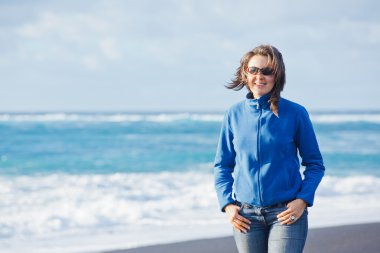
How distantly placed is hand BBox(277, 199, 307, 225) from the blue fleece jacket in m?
0.03

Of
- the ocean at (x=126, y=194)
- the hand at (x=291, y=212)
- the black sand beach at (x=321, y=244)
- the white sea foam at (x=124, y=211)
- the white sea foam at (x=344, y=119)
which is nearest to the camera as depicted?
the hand at (x=291, y=212)

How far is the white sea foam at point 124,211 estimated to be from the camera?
622cm

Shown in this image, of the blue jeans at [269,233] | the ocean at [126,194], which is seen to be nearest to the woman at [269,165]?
the blue jeans at [269,233]

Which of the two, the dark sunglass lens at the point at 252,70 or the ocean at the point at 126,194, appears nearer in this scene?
the dark sunglass lens at the point at 252,70

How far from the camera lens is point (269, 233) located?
2.55 m

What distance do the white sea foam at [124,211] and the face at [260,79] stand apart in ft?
11.1

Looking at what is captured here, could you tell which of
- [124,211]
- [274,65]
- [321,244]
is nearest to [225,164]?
[274,65]

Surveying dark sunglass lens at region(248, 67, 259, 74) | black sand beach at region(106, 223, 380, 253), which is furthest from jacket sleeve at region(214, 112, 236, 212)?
black sand beach at region(106, 223, 380, 253)

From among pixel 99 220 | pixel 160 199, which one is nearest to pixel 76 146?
pixel 160 199

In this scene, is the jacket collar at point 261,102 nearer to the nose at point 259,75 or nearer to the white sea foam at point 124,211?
the nose at point 259,75

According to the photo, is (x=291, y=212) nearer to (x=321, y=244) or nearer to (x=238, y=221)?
(x=238, y=221)

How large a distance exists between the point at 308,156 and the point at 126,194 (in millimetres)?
7468

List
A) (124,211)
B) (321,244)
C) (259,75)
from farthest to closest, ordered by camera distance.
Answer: (124,211) → (321,244) → (259,75)

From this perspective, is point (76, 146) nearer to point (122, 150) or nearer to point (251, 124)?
point (122, 150)
